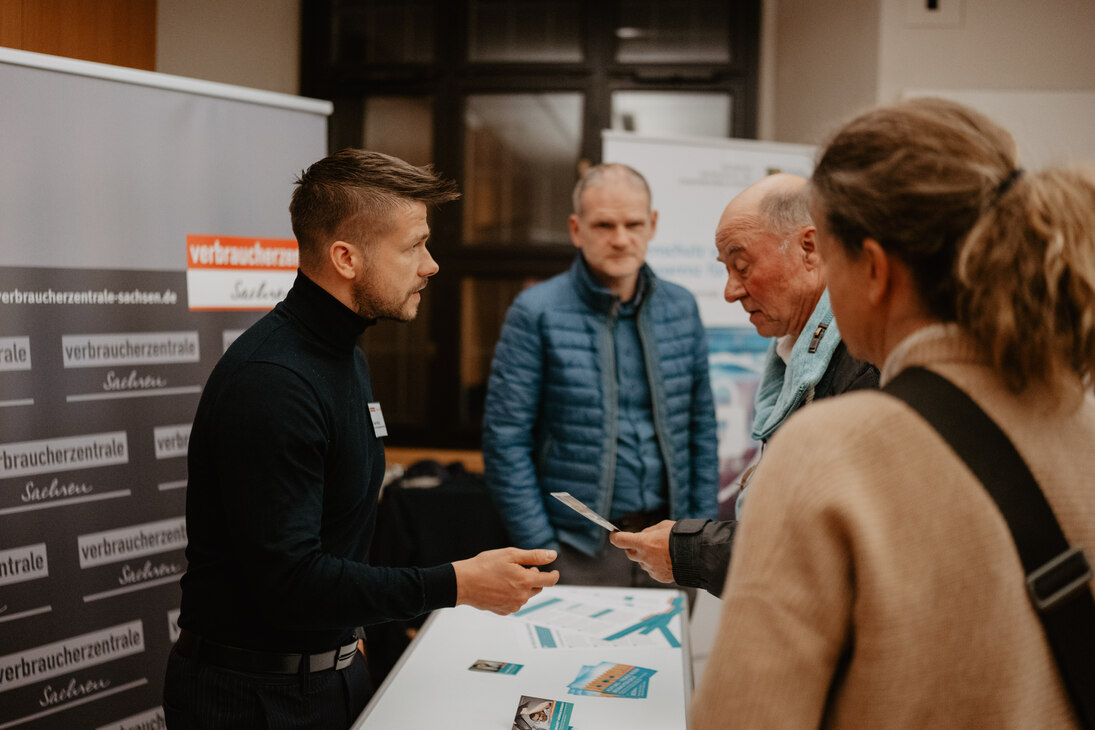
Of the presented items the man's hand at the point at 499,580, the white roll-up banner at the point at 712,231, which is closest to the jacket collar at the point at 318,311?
the man's hand at the point at 499,580

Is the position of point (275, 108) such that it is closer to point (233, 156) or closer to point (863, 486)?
point (233, 156)

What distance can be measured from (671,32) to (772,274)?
3248 millimetres

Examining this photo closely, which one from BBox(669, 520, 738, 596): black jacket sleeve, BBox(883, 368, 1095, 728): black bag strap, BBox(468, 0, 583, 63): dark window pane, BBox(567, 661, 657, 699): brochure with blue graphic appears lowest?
BBox(567, 661, 657, 699): brochure with blue graphic

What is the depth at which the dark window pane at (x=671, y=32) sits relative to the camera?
4410mm

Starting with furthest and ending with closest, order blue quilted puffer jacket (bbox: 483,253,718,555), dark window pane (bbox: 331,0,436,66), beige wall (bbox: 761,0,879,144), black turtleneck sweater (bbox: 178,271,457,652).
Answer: dark window pane (bbox: 331,0,436,66), beige wall (bbox: 761,0,879,144), blue quilted puffer jacket (bbox: 483,253,718,555), black turtleneck sweater (bbox: 178,271,457,652)

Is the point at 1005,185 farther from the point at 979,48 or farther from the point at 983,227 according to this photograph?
the point at 979,48

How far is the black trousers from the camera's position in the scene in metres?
1.46

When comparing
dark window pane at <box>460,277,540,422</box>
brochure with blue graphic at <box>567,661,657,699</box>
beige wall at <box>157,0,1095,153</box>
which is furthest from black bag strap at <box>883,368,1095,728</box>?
dark window pane at <box>460,277,540,422</box>

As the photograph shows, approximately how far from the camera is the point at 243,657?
4.80 feet

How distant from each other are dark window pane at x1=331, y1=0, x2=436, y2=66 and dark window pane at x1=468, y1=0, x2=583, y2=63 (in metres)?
0.26

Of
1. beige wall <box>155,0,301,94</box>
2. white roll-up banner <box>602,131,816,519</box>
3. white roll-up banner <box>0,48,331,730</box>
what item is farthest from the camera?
beige wall <box>155,0,301,94</box>

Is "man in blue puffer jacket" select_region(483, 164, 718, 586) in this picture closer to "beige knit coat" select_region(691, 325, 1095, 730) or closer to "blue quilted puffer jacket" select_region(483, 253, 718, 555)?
"blue quilted puffer jacket" select_region(483, 253, 718, 555)

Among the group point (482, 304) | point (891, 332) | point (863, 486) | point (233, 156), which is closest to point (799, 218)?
point (891, 332)

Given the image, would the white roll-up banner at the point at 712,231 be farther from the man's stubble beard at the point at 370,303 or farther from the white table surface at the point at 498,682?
the man's stubble beard at the point at 370,303
